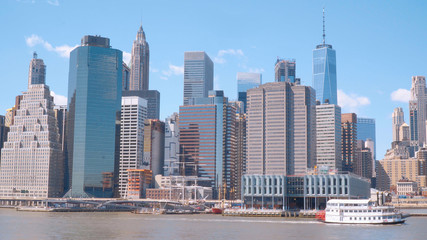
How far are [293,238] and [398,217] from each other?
71011 mm

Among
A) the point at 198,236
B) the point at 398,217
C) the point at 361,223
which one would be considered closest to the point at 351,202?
the point at 361,223

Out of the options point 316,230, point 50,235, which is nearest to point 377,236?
point 316,230

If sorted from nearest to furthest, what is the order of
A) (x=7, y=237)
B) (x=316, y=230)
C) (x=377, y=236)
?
(x=7, y=237), (x=377, y=236), (x=316, y=230)

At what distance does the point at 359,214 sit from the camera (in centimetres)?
17738

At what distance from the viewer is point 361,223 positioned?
177 meters

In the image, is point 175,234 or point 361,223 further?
point 361,223

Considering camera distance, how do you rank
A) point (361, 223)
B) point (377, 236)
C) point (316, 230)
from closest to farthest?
point (377, 236)
point (316, 230)
point (361, 223)

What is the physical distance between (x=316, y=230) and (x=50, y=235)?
6639 cm

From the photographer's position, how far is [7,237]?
12712cm

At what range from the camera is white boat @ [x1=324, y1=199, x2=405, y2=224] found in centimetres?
17662

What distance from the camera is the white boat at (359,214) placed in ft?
579

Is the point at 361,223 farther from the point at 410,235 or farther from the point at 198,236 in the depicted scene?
the point at 198,236

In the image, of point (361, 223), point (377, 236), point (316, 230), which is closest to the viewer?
point (377, 236)

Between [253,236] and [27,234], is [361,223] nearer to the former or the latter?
[253,236]
